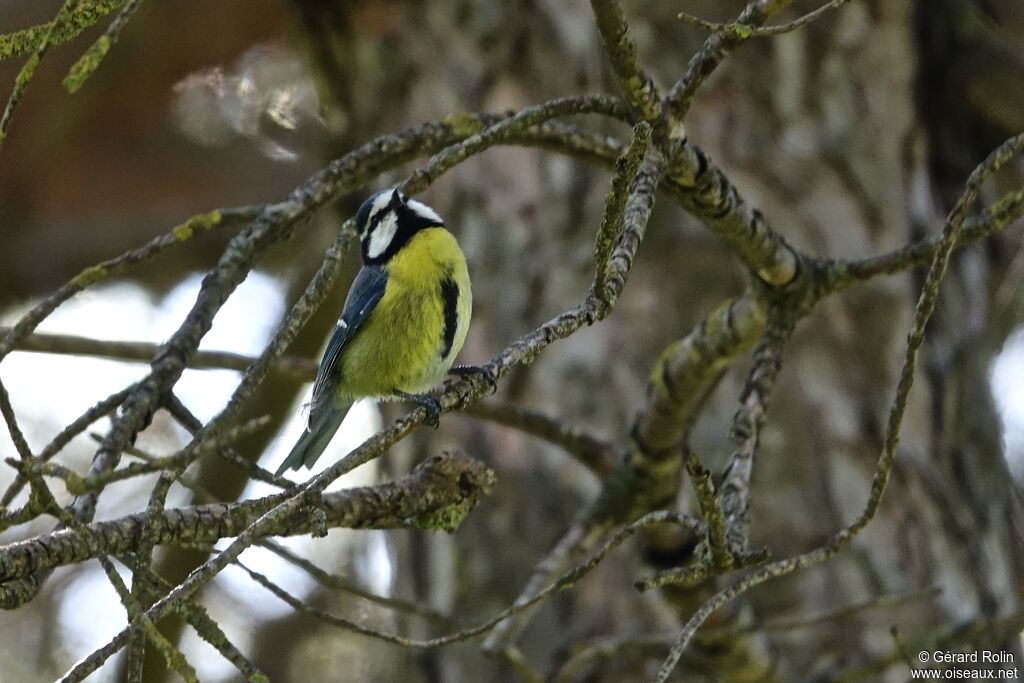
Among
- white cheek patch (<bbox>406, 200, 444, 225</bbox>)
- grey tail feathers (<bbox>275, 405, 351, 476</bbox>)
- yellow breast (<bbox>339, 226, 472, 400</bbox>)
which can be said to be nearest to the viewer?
yellow breast (<bbox>339, 226, 472, 400</bbox>)

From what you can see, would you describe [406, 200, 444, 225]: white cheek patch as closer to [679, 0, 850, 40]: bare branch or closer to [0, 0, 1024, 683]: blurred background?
[0, 0, 1024, 683]: blurred background

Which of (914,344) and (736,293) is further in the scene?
(736,293)

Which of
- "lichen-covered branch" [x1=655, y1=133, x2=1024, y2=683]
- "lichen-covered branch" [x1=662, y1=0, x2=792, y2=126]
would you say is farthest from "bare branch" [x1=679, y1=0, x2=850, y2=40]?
"lichen-covered branch" [x1=655, y1=133, x2=1024, y2=683]

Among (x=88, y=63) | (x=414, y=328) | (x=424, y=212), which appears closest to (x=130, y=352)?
(x=414, y=328)

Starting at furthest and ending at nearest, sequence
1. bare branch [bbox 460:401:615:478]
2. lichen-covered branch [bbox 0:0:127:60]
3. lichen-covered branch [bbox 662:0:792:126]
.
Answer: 1. bare branch [bbox 460:401:615:478]
2. lichen-covered branch [bbox 662:0:792:126]
3. lichen-covered branch [bbox 0:0:127:60]

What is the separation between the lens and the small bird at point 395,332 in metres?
2.87

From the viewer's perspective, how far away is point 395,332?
9.50ft

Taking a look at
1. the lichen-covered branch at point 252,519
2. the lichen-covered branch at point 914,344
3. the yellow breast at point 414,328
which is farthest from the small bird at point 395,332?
the lichen-covered branch at point 914,344

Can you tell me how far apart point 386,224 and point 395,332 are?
1.58 ft

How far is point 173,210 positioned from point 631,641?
364 cm

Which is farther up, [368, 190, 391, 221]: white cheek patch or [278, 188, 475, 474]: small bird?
[368, 190, 391, 221]: white cheek patch

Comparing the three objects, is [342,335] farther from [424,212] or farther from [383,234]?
[424,212]

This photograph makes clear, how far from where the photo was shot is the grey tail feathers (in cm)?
299

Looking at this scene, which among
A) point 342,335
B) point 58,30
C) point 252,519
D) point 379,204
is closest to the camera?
point 58,30
